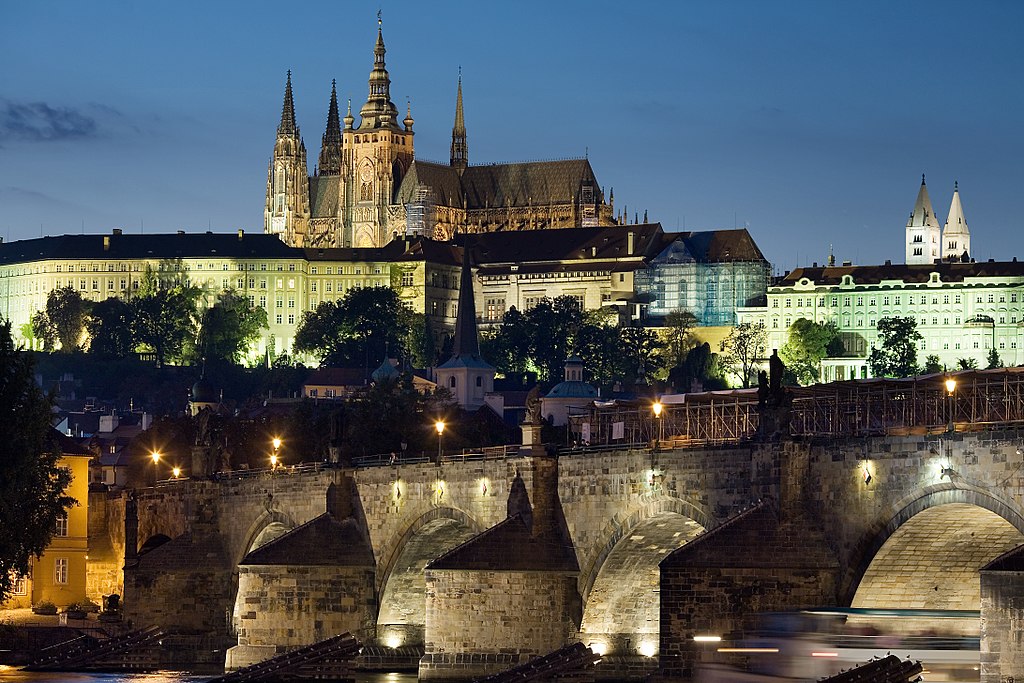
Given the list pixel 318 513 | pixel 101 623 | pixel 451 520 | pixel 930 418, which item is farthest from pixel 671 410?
pixel 101 623

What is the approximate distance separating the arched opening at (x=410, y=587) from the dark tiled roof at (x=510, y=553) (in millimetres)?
9798

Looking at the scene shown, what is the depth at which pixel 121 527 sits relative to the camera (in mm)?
108062

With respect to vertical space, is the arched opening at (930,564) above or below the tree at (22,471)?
below

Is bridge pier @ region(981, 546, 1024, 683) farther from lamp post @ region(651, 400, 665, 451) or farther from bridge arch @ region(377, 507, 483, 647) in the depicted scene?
bridge arch @ region(377, 507, 483, 647)

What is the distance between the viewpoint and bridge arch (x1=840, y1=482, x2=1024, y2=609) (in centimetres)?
5291

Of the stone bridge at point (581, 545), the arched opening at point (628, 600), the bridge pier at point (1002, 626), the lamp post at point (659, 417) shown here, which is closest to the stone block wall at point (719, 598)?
the stone bridge at point (581, 545)

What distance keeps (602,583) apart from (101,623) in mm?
30710

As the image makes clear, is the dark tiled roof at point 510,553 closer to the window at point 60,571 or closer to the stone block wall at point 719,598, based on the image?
the stone block wall at point 719,598

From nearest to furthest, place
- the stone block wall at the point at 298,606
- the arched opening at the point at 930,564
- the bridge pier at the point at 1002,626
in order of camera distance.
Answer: the bridge pier at the point at 1002,626, the arched opening at the point at 930,564, the stone block wall at the point at 298,606

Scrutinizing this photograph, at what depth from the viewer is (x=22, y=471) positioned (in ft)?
243

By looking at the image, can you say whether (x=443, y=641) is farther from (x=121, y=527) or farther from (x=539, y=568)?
(x=121, y=527)

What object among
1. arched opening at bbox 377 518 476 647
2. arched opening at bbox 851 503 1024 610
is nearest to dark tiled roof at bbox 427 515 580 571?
arched opening at bbox 377 518 476 647

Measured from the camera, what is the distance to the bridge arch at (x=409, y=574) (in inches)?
3132

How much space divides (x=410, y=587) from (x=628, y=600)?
14356mm
